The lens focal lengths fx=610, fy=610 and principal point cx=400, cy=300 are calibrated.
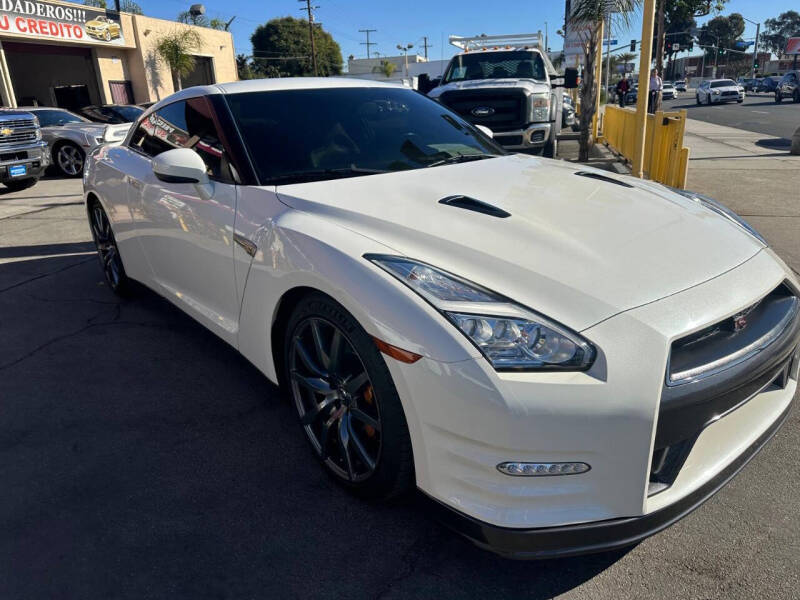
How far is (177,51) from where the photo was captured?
30.1 metres

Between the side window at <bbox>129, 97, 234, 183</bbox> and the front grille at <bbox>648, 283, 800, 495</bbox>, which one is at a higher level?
the side window at <bbox>129, 97, 234, 183</bbox>

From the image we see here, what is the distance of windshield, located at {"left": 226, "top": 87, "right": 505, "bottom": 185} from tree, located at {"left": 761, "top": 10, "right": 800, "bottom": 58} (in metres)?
167

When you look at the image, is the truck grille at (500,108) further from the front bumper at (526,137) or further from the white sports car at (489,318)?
the white sports car at (489,318)

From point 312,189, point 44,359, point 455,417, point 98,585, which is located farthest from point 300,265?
point 44,359

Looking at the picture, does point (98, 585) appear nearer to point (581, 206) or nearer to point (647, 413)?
point (647, 413)

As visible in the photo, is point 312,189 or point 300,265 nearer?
point 300,265

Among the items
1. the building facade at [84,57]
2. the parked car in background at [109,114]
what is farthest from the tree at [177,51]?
the parked car in background at [109,114]

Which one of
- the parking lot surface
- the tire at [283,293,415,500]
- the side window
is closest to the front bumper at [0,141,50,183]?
Answer: the side window

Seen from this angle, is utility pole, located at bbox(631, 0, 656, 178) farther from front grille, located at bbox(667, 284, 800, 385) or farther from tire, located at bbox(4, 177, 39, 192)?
tire, located at bbox(4, 177, 39, 192)

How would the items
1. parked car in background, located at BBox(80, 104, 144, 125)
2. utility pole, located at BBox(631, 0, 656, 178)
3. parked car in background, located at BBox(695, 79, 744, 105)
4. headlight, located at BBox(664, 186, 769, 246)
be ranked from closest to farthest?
headlight, located at BBox(664, 186, 769, 246) < utility pole, located at BBox(631, 0, 656, 178) < parked car in background, located at BBox(80, 104, 144, 125) < parked car in background, located at BBox(695, 79, 744, 105)

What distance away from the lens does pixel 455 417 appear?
1.80 m

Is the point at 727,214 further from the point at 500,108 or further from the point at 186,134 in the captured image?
the point at 500,108

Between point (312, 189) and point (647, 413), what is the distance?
166cm

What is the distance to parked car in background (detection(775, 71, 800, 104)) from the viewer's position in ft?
119
